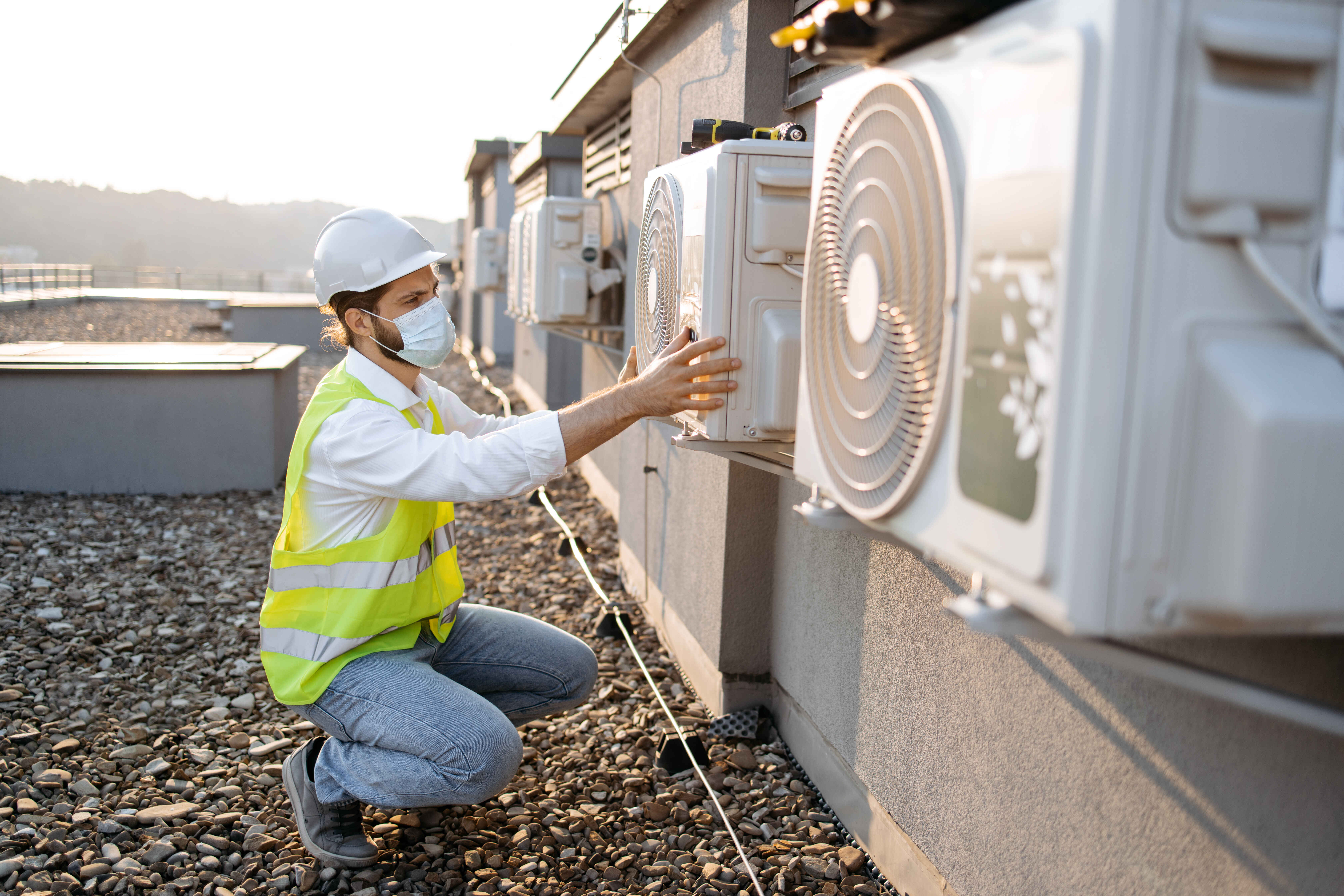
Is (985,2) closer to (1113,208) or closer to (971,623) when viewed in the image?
(1113,208)

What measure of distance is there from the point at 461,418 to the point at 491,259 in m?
9.08

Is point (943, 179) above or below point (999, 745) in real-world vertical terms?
above

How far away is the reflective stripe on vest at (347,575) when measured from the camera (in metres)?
2.55

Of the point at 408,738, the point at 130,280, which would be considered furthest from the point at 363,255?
the point at 130,280

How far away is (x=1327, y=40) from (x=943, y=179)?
1.35 feet

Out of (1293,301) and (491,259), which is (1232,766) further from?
(491,259)

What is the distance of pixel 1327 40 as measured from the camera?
3.13 ft

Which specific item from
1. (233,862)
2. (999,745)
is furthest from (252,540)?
(999,745)

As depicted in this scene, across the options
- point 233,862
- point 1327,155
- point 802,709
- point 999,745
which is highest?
point 1327,155

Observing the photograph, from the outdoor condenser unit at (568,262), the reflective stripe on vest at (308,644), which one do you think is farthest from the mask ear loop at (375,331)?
the outdoor condenser unit at (568,262)

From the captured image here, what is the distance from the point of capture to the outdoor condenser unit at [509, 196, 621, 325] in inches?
232

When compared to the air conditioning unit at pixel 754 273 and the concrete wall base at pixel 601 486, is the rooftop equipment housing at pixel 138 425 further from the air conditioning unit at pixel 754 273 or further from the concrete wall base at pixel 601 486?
the air conditioning unit at pixel 754 273

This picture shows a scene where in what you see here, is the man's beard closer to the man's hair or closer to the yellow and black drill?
the man's hair

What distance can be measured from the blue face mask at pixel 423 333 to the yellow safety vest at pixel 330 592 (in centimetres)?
15
